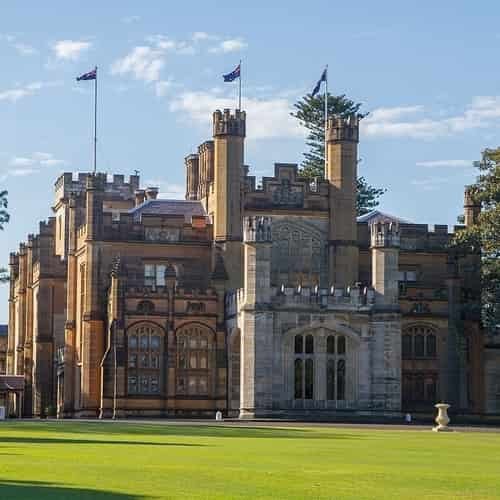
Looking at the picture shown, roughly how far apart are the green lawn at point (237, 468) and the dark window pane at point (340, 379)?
3287 centimetres

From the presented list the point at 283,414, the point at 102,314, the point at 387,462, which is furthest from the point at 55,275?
the point at 387,462

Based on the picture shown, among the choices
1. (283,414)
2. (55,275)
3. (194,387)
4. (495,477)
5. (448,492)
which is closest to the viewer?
(448,492)

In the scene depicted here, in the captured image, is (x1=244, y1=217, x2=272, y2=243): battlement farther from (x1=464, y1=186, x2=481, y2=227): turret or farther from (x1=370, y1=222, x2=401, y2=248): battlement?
(x1=464, y1=186, x2=481, y2=227): turret

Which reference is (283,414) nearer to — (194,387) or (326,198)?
(194,387)

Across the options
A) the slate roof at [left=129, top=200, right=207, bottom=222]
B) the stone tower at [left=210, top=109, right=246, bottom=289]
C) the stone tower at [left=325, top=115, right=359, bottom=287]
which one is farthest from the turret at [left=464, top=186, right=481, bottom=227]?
the slate roof at [left=129, top=200, right=207, bottom=222]

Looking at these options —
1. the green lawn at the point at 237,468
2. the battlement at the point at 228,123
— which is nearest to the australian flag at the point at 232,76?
the battlement at the point at 228,123

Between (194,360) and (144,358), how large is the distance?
9.05 feet

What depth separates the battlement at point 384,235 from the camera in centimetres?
8031

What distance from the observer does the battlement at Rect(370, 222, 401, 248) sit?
80.3 meters

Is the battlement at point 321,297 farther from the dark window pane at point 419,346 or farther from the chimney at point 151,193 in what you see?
the chimney at point 151,193

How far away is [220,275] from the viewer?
84125 millimetres

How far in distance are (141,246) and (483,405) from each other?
21.4 meters

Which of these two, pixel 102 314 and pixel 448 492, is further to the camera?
pixel 102 314

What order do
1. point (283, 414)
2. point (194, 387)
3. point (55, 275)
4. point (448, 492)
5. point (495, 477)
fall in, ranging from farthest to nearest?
1. point (55, 275)
2. point (194, 387)
3. point (283, 414)
4. point (495, 477)
5. point (448, 492)
